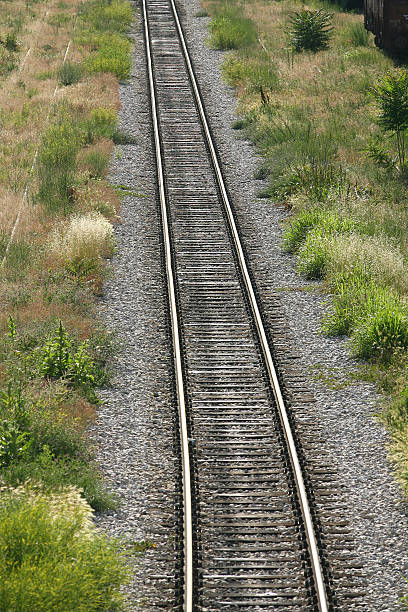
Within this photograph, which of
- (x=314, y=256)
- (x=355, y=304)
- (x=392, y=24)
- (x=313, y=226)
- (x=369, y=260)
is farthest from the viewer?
(x=392, y=24)

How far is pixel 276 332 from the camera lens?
537 inches

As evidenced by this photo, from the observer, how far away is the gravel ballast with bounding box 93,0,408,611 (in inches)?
349

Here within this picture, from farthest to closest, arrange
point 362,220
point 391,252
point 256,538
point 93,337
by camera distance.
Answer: point 362,220 → point 391,252 → point 93,337 → point 256,538

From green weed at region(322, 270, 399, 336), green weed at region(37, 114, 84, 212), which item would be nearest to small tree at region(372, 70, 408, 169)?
green weed at region(322, 270, 399, 336)

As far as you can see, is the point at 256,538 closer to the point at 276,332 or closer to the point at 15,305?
the point at 276,332

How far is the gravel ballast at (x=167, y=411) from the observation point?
888 cm

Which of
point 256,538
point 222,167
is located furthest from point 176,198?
point 256,538

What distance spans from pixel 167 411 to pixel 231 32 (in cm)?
2428

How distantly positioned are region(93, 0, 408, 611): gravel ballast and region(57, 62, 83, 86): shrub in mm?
9238

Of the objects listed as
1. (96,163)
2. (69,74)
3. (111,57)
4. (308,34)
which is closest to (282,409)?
(96,163)

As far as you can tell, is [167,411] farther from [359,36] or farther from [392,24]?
[359,36]

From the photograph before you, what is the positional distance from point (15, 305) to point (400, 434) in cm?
642

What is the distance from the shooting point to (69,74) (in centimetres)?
2830

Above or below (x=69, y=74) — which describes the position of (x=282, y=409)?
below
